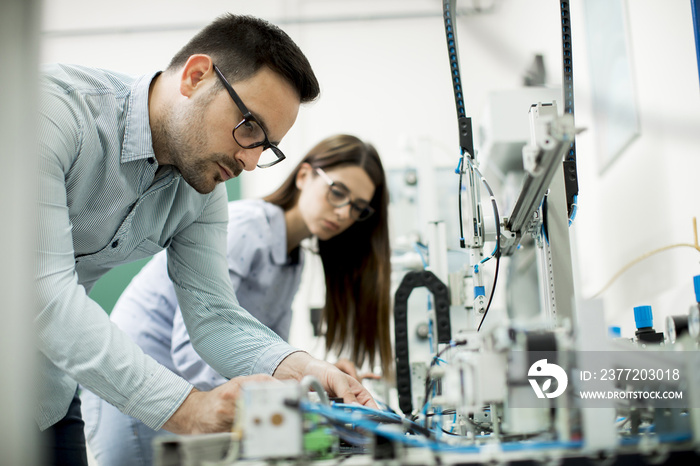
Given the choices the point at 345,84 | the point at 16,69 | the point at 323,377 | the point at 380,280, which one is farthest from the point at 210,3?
the point at 16,69

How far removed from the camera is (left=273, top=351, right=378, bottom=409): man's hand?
1.16m

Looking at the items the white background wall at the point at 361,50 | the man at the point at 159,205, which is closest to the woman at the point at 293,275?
the man at the point at 159,205

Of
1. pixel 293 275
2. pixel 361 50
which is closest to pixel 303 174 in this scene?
pixel 293 275

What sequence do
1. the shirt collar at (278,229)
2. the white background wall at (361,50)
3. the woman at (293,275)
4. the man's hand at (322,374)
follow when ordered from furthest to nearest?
the white background wall at (361,50), the shirt collar at (278,229), the woman at (293,275), the man's hand at (322,374)

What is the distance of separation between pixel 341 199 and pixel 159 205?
735 millimetres

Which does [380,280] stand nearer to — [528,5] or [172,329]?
[172,329]

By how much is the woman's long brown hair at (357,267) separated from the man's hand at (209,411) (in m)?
1.14

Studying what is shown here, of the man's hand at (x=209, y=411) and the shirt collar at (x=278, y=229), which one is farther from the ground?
the shirt collar at (x=278, y=229)

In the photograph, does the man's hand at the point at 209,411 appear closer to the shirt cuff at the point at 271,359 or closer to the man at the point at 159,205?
the man at the point at 159,205

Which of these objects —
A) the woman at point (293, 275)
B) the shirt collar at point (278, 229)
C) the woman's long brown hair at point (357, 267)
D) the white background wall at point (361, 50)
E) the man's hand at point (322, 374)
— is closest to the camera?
the man's hand at point (322, 374)

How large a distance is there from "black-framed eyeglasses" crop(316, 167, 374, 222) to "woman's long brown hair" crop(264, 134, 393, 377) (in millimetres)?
63

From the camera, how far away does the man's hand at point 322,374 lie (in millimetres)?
1157

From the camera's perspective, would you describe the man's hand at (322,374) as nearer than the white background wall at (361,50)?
Yes

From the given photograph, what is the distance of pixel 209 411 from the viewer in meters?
0.82
